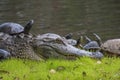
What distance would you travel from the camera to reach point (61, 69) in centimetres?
762

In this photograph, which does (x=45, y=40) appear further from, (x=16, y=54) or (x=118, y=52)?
(x=118, y=52)

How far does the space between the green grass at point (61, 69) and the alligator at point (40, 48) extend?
0.82ft

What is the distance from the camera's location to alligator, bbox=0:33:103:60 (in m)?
8.51

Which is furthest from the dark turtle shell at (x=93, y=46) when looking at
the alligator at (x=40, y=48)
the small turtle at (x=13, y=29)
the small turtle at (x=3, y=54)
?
the small turtle at (x=3, y=54)

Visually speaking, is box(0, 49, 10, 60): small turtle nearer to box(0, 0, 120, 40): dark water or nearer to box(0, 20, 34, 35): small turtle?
box(0, 20, 34, 35): small turtle

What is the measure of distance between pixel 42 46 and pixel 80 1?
20.0 meters

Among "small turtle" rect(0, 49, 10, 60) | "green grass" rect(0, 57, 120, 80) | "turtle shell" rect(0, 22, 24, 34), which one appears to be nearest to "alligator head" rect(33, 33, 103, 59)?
"green grass" rect(0, 57, 120, 80)

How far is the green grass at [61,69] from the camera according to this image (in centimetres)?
698

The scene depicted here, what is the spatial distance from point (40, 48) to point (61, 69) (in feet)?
3.70

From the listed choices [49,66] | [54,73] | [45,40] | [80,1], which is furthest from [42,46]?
[80,1]

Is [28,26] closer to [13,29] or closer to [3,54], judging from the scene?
[13,29]

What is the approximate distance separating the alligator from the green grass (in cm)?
25

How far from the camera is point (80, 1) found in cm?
2833

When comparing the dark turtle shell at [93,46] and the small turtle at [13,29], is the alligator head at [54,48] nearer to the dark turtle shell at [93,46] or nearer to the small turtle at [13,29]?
the small turtle at [13,29]
